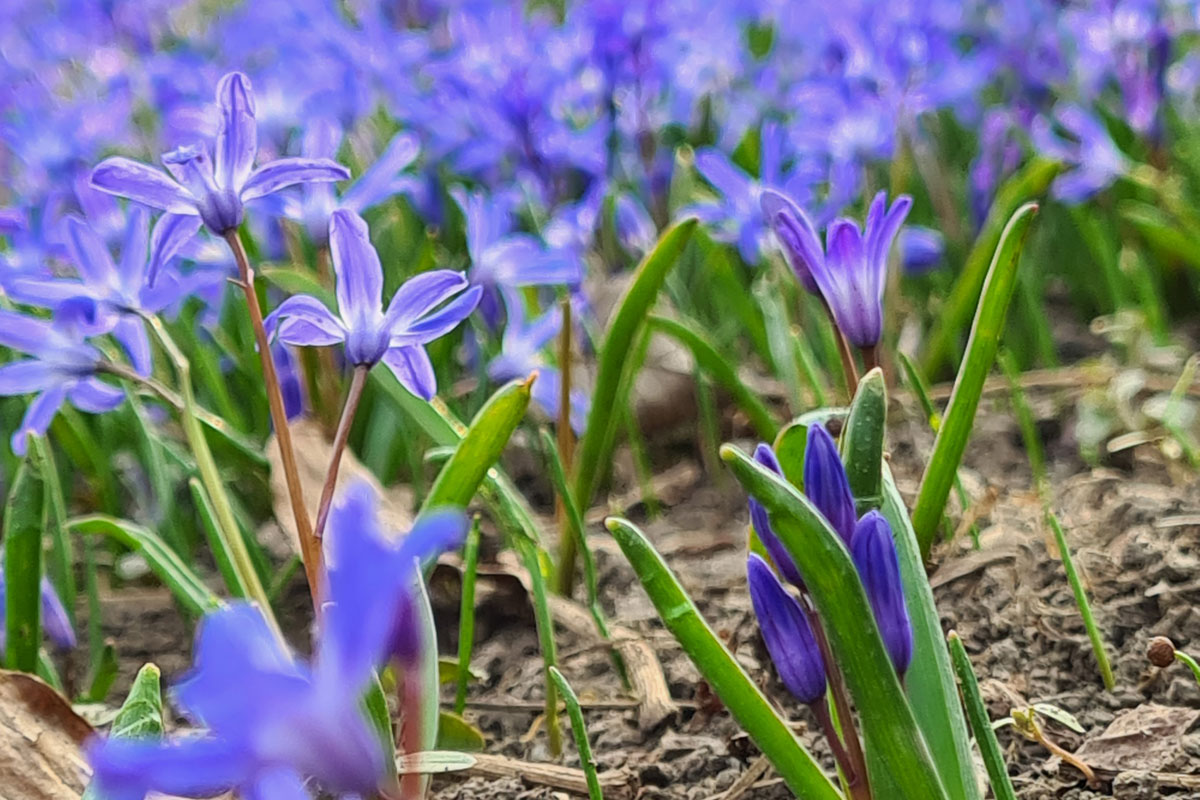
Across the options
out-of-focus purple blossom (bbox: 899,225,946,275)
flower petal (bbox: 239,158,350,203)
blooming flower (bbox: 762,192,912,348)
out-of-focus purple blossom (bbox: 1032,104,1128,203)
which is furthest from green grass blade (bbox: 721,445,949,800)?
out-of-focus purple blossom (bbox: 1032,104,1128,203)

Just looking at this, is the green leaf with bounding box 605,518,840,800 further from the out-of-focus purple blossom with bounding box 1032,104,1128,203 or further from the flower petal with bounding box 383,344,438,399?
the out-of-focus purple blossom with bounding box 1032,104,1128,203

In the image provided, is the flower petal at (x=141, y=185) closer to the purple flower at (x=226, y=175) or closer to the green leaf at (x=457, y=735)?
the purple flower at (x=226, y=175)

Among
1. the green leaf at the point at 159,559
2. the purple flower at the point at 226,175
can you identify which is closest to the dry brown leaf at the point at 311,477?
the green leaf at the point at 159,559

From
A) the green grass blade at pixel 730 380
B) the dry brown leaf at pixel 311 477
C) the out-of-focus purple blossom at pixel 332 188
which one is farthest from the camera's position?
the green grass blade at pixel 730 380

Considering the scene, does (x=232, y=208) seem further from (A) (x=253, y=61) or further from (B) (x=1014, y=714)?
(A) (x=253, y=61)

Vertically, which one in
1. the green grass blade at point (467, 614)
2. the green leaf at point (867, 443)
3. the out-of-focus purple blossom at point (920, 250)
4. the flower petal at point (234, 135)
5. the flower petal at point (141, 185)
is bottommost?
the green leaf at point (867, 443)

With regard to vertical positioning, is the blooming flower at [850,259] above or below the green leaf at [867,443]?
above

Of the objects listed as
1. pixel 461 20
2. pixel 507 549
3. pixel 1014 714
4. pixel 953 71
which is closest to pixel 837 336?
pixel 1014 714
